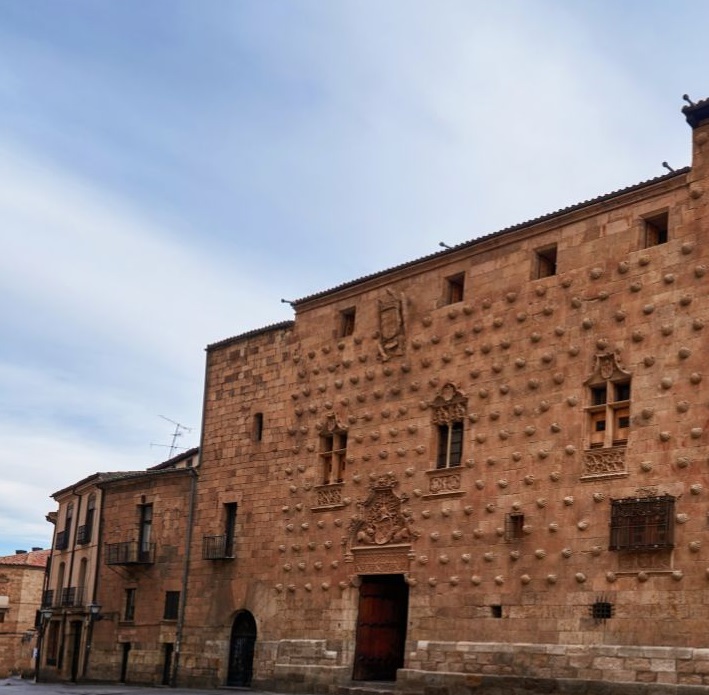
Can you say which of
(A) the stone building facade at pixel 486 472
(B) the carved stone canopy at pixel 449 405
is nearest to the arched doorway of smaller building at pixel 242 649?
(A) the stone building facade at pixel 486 472

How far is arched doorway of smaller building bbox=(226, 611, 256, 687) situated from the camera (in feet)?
86.7

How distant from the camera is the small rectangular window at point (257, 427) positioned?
91.7 feet

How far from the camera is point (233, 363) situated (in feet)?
96.2

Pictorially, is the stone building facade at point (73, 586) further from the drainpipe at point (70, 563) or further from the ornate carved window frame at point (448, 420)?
the ornate carved window frame at point (448, 420)

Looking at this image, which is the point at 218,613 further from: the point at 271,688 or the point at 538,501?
the point at 538,501

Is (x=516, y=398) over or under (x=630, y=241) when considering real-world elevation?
under

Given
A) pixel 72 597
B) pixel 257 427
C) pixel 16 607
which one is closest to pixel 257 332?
pixel 257 427

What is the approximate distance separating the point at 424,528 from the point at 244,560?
6.50 metres

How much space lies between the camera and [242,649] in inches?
1052

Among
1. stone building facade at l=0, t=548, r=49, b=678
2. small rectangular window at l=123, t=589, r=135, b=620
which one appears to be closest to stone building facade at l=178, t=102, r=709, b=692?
small rectangular window at l=123, t=589, r=135, b=620

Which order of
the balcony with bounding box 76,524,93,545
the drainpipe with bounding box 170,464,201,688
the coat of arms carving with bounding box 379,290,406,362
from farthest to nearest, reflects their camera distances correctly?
the balcony with bounding box 76,524,93,545 < the drainpipe with bounding box 170,464,201,688 < the coat of arms carving with bounding box 379,290,406,362

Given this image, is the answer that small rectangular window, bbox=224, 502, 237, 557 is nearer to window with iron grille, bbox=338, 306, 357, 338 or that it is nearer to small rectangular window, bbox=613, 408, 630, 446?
window with iron grille, bbox=338, 306, 357, 338

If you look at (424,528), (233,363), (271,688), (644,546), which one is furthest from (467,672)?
(233,363)

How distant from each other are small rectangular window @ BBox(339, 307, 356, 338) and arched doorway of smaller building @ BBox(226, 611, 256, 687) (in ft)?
23.2
